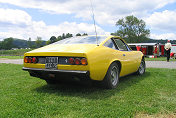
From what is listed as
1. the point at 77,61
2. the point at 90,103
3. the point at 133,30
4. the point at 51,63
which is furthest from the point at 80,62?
the point at 133,30

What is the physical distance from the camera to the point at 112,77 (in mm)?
3963

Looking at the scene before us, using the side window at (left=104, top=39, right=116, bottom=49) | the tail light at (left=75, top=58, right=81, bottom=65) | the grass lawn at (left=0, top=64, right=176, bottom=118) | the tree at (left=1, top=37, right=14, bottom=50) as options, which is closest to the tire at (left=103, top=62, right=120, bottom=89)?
the grass lawn at (left=0, top=64, right=176, bottom=118)

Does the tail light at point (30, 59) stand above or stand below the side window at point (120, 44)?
below

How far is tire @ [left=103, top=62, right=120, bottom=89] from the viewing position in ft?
11.9

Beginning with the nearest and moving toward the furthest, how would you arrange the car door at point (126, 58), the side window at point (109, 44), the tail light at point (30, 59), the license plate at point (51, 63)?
the license plate at point (51, 63), the tail light at point (30, 59), the side window at point (109, 44), the car door at point (126, 58)

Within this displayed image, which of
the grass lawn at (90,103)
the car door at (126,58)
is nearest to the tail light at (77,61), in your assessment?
the grass lawn at (90,103)

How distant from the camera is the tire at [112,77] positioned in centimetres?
364

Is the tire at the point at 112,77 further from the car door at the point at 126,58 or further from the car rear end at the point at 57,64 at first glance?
the car rear end at the point at 57,64

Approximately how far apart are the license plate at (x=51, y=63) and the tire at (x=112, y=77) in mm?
1070

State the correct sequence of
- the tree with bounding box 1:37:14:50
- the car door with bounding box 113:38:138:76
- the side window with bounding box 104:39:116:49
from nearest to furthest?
the side window with bounding box 104:39:116:49, the car door with bounding box 113:38:138:76, the tree with bounding box 1:37:14:50

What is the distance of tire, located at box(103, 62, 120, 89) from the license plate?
1.07 metres

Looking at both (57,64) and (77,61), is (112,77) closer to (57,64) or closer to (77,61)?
(77,61)

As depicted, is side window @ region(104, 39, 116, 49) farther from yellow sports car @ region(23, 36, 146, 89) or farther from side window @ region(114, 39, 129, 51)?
side window @ region(114, 39, 129, 51)

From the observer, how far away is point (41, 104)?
110 inches
